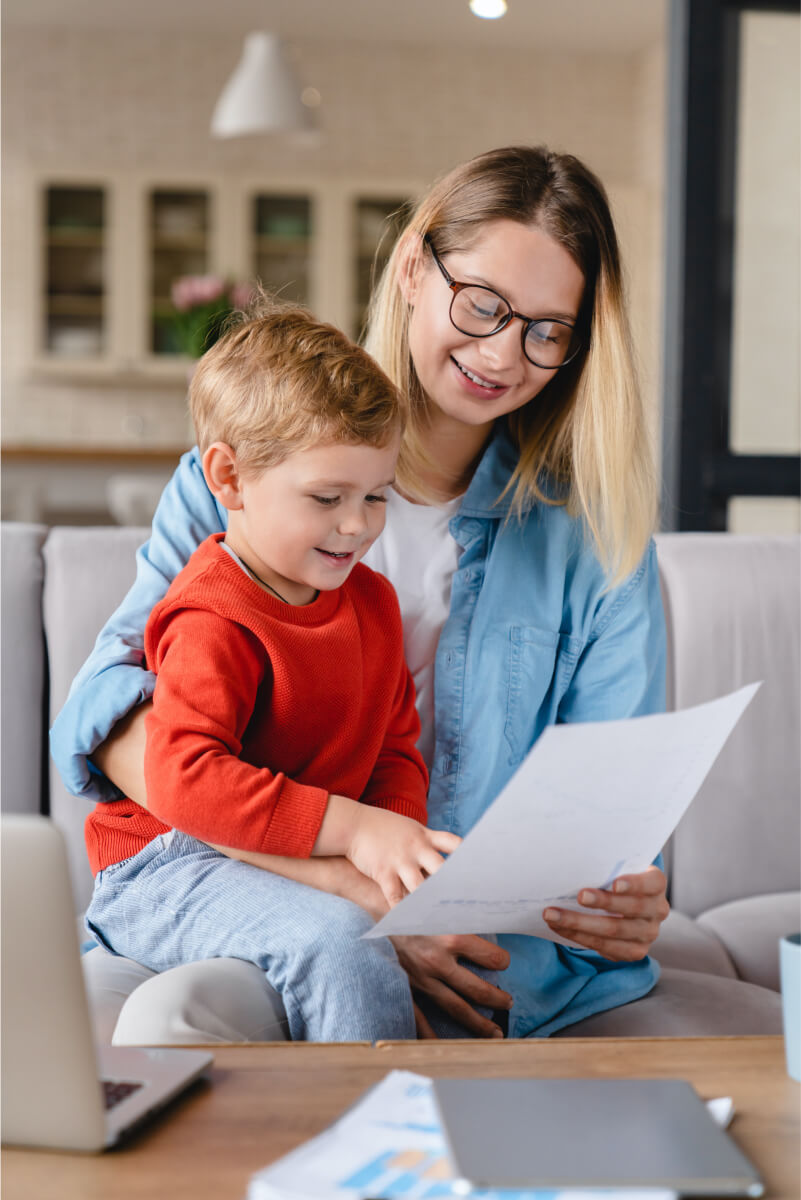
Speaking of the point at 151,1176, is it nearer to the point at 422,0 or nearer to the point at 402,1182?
the point at 402,1182

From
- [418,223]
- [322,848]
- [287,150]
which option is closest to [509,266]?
Answer: [418,223]

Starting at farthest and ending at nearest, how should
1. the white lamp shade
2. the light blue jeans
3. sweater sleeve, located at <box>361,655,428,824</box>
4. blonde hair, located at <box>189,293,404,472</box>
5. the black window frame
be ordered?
the white lamp shade
the black window frame
sweater sleeve, located at <box>361,655,428,824</box>
blonde hair, located at <box>189,293,404,472</box>
the light blue jeans

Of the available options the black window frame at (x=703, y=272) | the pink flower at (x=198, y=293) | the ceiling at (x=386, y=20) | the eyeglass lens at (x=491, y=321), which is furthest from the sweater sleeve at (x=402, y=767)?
the ceiling at (x=386, y=20)

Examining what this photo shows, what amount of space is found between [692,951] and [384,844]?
28.4 inches

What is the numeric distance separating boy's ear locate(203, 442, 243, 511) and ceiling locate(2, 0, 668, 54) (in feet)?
17.9

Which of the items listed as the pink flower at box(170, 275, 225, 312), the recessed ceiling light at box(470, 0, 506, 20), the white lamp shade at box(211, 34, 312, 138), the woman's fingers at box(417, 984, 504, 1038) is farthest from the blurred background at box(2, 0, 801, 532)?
the woman's fingers at box(417, 984, 504, 1038)

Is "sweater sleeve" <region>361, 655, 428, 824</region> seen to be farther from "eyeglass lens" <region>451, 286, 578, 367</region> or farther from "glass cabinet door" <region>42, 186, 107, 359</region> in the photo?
"glass cabinet door" <region>42, 186, 107, 359</region>

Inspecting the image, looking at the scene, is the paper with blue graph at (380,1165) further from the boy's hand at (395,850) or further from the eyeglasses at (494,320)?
the eyeglasses at (494,320)

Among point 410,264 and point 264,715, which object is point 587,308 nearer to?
point 410,264

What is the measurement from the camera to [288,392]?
1.02m

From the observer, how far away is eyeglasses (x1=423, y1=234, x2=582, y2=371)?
1184mm

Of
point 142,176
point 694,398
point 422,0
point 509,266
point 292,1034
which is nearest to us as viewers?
point 292,1034

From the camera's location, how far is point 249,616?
1.01 m

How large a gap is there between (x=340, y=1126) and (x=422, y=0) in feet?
20.0
